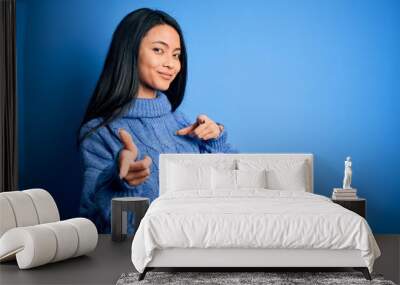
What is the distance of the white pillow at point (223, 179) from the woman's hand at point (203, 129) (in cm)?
70

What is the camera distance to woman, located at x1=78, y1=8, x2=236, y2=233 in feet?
23.2

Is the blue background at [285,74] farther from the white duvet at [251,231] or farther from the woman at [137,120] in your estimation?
the white duvet at [251,231]

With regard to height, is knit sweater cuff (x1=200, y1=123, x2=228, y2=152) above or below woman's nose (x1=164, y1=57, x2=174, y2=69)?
below

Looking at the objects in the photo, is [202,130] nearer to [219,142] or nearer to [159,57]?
[219,142]

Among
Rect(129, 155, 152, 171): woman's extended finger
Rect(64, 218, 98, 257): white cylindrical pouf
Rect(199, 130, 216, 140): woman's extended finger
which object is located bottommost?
Rect(64, 218, 98, 257): white cylindrical pouf

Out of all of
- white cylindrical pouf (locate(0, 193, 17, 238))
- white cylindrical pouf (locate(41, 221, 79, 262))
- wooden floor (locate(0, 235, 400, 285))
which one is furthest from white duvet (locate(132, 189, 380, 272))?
white cylindrical pouf (locate(0, 193, 17, 238))

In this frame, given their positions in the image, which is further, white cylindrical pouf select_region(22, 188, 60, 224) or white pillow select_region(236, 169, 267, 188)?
white pillow select_region(236, 169, 267, 188)

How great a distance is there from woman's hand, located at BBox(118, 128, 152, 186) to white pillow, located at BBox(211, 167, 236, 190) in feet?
3.07

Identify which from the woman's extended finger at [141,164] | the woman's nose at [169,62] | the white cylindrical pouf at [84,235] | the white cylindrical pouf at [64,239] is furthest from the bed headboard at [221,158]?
the white cylindrical pouf at [64,239]

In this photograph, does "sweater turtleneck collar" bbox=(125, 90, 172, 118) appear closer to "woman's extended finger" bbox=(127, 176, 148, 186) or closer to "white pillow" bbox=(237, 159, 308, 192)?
"woman's extended finger" bbox=(127, 176, 148, 186)

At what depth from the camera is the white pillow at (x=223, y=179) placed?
6.39 m

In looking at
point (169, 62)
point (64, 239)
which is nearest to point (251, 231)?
point (64, 239)

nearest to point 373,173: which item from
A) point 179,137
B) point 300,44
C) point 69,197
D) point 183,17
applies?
point 300,44

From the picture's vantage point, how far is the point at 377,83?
6.98 meters
